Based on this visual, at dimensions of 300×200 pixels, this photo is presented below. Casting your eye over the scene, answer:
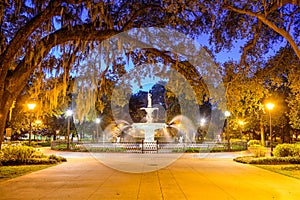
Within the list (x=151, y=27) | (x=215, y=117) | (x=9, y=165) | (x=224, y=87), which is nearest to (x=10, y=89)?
(x=151, y=27)

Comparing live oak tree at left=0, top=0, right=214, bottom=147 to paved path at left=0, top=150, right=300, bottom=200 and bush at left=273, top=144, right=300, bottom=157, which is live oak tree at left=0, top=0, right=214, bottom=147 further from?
bush at left=273, top=144, right=300, bottom=157

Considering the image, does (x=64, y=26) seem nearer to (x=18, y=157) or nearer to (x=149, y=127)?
(x=18, y=157)

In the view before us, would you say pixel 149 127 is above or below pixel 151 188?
above

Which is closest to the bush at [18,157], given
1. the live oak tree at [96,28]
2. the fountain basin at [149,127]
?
the live oak tree at [96,28]

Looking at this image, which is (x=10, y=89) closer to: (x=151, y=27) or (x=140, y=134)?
(x=151, y=27)

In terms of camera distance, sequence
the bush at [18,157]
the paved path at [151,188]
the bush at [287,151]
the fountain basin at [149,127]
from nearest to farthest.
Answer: the paved path at [151,188]
the bush at [18,157]
the bush at [287,151]
the fountain basin at [149,127]

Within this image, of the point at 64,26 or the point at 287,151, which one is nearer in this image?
the point at 64,26

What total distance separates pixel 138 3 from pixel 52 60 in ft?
13.1

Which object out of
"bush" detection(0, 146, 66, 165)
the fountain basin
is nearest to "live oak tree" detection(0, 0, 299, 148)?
"bush" detection(0, 146, 66, 165)

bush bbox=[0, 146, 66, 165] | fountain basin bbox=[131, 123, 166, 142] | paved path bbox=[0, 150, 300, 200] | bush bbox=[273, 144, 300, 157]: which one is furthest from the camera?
fountain basin bbox=[131, 123, 166, 142]

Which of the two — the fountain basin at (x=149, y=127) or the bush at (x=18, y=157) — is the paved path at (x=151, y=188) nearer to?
the bush at (x=18, y=157)

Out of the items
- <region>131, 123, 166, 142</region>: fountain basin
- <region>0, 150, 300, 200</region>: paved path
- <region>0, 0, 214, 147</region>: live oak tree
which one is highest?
<region>0, 0, 214, 147</region>: live oak tree

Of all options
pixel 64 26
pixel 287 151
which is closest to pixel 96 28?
pixel 64 26

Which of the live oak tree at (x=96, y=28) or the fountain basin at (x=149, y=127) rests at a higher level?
the live oak tree at (x=96, y=28)
